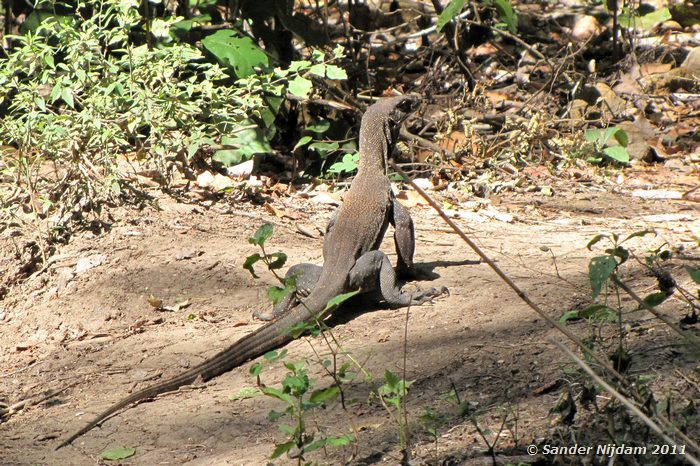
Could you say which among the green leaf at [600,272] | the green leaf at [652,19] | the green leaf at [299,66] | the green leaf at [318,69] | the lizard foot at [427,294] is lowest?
the lizard foot at [427,294]

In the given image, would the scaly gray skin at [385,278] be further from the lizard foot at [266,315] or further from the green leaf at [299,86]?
the green leaf at [299,86]

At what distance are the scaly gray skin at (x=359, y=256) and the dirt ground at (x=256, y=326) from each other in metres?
0.10

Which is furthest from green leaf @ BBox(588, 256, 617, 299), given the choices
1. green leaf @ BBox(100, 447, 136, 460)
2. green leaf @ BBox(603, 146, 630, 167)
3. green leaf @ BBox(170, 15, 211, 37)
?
green leaf @ BBox(603, 146, 630, 167)

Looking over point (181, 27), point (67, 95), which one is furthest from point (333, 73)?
point (67, 95)

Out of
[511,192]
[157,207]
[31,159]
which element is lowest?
[511,192]

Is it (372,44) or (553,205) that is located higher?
(372,44)

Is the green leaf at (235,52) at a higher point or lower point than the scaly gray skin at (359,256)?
higher

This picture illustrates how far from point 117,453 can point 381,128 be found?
3.15 meters

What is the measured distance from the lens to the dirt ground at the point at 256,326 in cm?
397

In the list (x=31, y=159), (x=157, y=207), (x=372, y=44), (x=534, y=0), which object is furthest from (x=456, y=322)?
(x=534, y=0)

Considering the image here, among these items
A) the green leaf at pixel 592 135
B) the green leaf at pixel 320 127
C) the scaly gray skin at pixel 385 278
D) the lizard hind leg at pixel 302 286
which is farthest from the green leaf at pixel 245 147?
the green leaf at pixel 592 135

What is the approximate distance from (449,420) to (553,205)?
4.68m

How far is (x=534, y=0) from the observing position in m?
13.2

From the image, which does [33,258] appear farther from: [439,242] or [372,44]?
[372,44]
